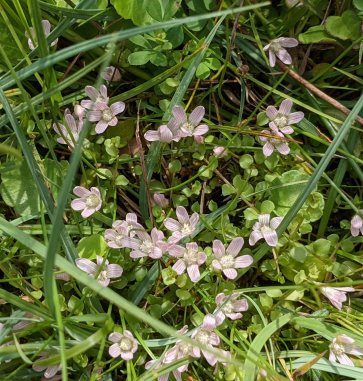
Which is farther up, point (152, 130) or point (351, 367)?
point (152, 130)

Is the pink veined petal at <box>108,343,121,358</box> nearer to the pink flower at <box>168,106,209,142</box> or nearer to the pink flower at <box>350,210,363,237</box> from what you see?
the pink flower at <box>168,106,209,142</box>

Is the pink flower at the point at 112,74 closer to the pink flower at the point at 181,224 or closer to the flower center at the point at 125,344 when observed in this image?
the pink flower at the point at 181,224

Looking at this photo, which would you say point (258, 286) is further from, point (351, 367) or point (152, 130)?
point (152, 130)

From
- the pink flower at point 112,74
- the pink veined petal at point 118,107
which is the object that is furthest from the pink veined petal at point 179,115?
the pink flower at point 112,74

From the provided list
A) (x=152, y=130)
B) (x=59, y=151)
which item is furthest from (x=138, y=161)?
(x=59, y=151)

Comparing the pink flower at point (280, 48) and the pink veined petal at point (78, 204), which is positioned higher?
the pink flower at point (280, 48)

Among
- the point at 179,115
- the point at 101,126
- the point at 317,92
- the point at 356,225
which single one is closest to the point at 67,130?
the point at 101,126
